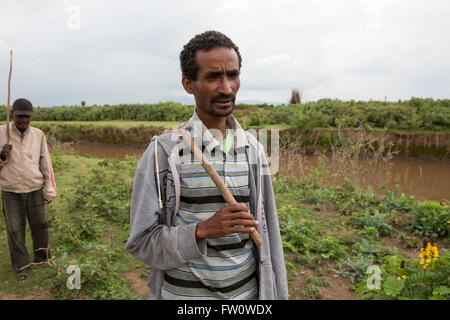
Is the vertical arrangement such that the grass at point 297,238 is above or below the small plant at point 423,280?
below

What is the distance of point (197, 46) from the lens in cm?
118

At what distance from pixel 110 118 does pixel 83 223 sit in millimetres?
19744

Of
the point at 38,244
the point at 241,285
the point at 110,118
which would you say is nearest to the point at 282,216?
the point at 38,244

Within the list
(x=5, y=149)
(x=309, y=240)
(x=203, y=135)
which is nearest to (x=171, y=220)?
(x=203, y=135)

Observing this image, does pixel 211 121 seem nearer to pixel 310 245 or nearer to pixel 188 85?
pixel 188 85

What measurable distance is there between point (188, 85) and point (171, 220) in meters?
0.53

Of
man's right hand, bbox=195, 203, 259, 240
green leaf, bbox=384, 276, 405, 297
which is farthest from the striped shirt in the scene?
green leaf, bbox=384, 276, 405, 297

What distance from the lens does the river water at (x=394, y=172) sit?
6281 mm

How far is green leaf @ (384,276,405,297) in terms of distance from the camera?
2.20m

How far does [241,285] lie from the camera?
1220 millimetres

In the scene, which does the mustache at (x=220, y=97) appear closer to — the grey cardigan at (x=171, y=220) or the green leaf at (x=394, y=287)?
the grey cardigan at (x=171, y=220)

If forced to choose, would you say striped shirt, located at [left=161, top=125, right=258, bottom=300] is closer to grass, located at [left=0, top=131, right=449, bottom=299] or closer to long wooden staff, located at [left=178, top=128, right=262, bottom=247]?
long wooden staff, located at [left=178, top=128, right=262, bottom=247]

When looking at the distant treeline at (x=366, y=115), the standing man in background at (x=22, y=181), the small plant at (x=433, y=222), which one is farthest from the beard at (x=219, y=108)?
the distant treeline at (x=366, y=115)
